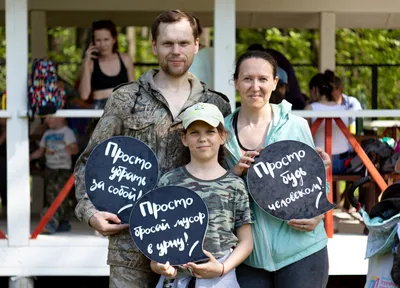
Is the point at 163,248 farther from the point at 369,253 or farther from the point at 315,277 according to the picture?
the point at 369,253

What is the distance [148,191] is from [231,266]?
1.59 ft

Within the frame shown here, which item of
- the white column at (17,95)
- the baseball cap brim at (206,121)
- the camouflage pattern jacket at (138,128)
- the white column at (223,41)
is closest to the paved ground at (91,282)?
the white column at (17,95)

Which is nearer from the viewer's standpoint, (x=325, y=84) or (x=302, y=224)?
(x=302, y=224)

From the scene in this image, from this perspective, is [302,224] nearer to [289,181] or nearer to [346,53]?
[289,181]

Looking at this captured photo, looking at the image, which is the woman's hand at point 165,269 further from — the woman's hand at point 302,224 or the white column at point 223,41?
the white column at point 223,41

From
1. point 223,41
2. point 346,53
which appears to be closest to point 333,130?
point 223,41

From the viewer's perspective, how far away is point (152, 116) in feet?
13.8

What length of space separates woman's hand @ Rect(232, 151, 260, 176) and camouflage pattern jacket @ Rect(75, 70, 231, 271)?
9.1 inches

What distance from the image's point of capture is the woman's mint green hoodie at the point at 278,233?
13.8ft

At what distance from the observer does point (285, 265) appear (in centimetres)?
419

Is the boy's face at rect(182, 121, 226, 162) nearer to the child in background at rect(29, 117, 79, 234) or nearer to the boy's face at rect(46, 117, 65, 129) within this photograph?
the child in background at rect(29, 117, 79, 234)

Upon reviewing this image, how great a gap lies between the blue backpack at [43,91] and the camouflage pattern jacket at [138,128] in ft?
9.60

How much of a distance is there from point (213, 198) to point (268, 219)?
1.08ft

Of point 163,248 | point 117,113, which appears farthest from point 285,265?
point 117,113
